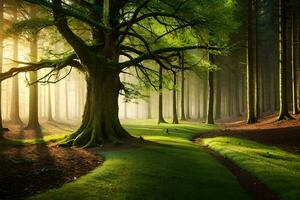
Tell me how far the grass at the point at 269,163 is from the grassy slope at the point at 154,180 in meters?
1.06

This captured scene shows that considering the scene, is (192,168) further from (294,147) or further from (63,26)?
(63,26)

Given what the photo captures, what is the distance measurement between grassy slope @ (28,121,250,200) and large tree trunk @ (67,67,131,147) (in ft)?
12.7

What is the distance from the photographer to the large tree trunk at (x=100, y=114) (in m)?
21.3

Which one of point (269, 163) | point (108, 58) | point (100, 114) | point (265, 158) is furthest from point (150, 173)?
point (108, 58)

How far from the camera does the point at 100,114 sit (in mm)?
21875

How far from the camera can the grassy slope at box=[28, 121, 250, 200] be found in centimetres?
1088

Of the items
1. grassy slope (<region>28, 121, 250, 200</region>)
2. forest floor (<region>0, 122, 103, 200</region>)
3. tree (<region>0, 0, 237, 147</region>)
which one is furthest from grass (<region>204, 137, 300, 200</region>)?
forest floor (<region>0, 122, 103, 200</region>)

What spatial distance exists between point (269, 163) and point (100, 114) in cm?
997

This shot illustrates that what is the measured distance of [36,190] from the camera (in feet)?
34.7

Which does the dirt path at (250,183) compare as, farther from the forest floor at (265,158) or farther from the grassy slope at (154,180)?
the grassy slope at (154,180)

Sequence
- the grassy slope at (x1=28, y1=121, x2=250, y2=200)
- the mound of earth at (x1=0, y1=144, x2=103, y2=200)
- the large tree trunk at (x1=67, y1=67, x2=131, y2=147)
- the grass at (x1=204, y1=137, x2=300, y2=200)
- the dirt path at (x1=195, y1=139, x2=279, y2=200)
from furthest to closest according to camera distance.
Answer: the large tree trunk at (x1=67, y1=67, x2=131, y2=147)
the grass at (x1=204, y1=137, x2=300, y2=200)
the dirt path at (x1=195, y1=139, x2=279, y2=200)
the grassy slope at (x1=28, y1=121, x2=250, y2=200)
the mound of earth at (x1=0, y1=144, x2=103, y2=200)

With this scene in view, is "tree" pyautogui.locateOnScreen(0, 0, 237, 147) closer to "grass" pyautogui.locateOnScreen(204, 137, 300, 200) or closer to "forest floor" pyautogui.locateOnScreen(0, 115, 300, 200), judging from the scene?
"forest floor" pyautogui.locateOnScreen(0, 115, 300, 200)

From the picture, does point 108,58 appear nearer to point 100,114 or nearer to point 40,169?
point 100,114

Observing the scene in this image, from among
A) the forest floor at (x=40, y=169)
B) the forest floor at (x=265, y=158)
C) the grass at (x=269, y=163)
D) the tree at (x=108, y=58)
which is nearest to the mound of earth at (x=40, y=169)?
the forest floor at (x=40, y=169)
